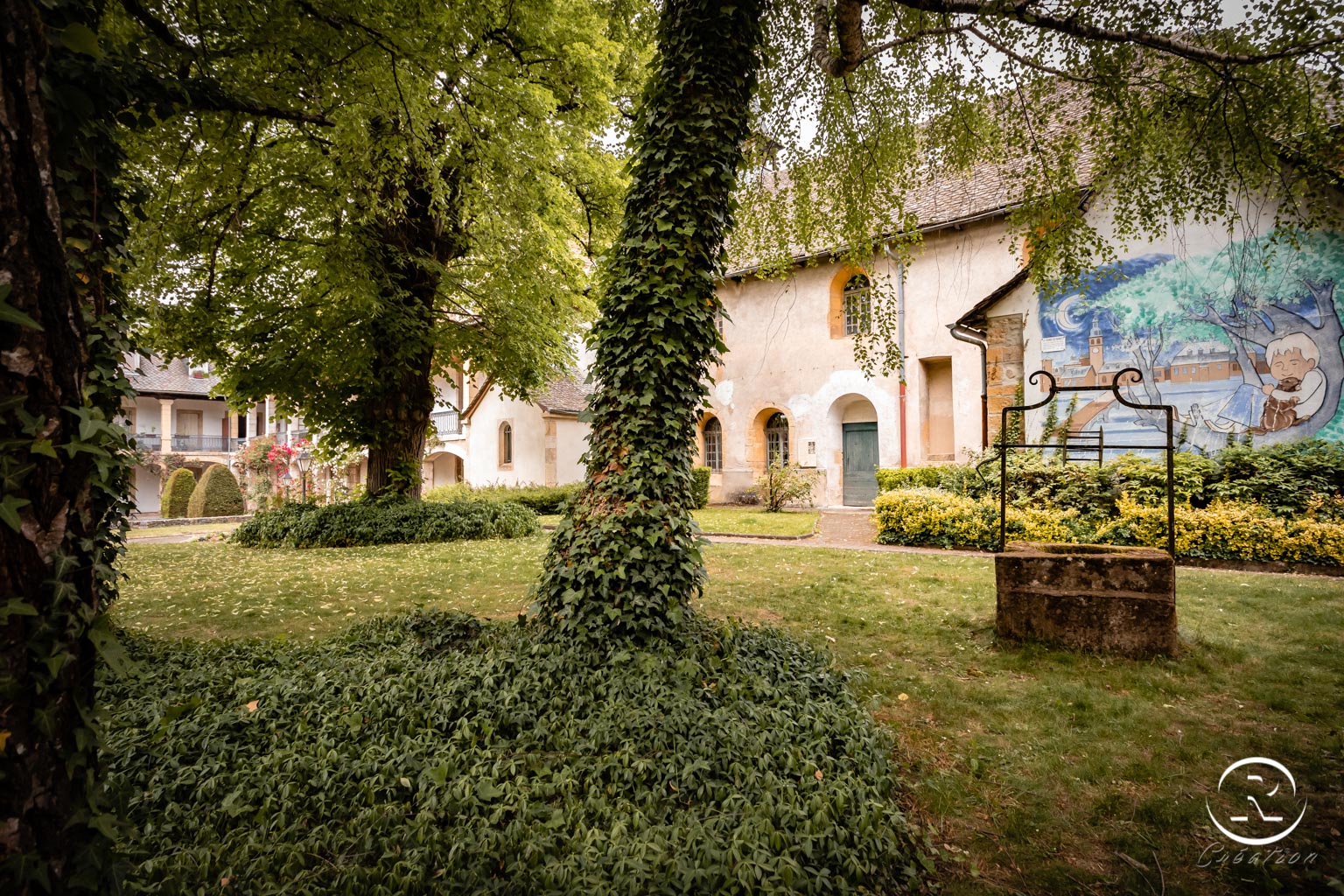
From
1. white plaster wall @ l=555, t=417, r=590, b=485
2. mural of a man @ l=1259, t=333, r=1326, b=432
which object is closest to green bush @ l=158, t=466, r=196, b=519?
white plaster wall @ l=555, t=417, r=590, b=485

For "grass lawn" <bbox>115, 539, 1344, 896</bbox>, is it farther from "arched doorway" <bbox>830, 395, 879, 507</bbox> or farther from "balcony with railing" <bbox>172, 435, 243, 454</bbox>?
"balcony with railing" <bbox>172, 435, 243, 454</bbox>

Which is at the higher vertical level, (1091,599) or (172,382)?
(172,382)

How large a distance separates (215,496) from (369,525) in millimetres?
16169

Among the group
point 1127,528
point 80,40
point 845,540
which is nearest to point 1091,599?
point 1127,528

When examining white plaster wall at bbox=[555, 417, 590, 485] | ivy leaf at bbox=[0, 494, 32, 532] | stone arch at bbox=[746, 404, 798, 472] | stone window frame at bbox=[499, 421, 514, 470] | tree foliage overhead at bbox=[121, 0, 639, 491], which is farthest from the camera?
stone window frame at bbox=[499, 421, 514, 470]

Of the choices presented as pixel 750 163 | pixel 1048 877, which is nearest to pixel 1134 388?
pixel 750 163

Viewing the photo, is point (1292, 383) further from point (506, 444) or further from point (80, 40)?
point (506, 444)

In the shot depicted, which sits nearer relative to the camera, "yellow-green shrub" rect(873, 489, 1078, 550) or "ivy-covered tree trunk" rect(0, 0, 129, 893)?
"ivy-covered tree trunk" rect(0, 0, 129, 893)

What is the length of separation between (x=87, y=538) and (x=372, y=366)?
36.7 ft

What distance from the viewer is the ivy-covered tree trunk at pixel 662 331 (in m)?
4.39

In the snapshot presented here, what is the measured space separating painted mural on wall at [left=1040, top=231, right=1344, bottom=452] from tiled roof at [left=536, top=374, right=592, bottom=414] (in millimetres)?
15605

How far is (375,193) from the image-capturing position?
728cm

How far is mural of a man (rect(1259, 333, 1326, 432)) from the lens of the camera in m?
11.0

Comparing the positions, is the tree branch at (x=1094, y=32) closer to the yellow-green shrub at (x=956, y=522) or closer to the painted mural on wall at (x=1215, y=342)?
the painted mural on wall at (x=1215, y=342)
